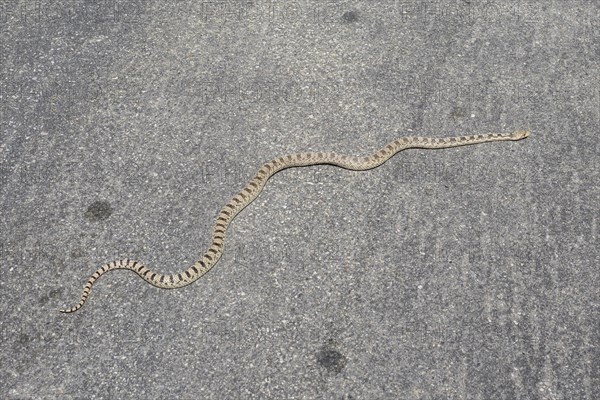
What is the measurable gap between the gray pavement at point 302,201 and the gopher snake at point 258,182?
130 mm

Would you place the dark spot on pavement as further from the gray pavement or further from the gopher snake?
the gopher snake

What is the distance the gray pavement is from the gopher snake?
0.43 feet

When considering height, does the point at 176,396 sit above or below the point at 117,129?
below

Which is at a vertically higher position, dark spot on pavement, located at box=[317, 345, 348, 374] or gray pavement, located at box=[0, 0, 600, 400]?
gray pavement, located at box=[0, 0, 600, 400]

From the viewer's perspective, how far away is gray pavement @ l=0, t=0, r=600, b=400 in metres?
6.43

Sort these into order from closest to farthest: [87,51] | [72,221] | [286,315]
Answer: [286,315], [72,221], [87,51]

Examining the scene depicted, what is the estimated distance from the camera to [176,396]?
615cm

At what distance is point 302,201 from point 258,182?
691 mm

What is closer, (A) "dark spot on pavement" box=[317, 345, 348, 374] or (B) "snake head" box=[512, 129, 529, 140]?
(A) "dark spot on pavement" box=[317, 345, 348, 374]

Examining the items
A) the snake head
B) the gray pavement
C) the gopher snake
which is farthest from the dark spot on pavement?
the snake head

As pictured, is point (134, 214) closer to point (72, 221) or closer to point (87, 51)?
point (72, 221)

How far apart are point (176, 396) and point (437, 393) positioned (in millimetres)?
2826

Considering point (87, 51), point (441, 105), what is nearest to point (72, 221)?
point (87, 51)

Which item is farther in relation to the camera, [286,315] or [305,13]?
[305,13]
